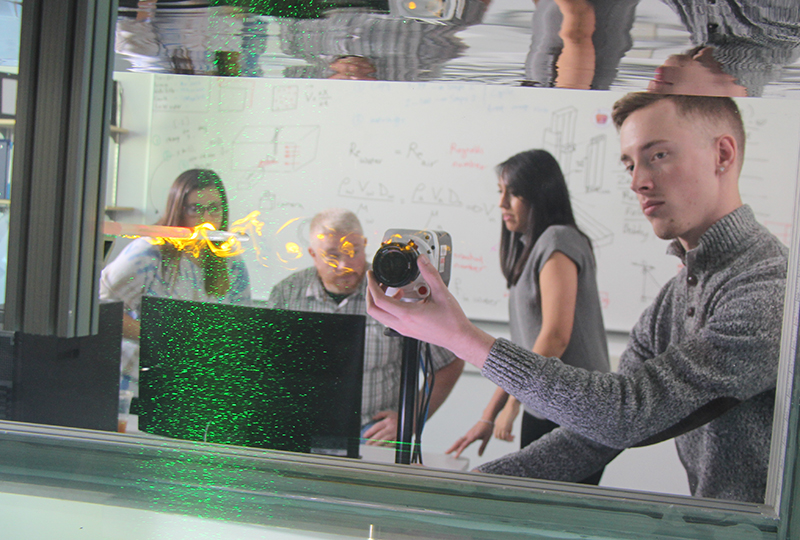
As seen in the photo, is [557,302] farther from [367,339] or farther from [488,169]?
[488,169]

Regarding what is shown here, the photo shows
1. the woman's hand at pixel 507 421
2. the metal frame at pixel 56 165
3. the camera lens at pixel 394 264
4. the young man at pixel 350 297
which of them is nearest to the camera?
the metal frame at pixel 56 165

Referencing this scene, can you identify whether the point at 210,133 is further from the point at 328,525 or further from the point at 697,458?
the point at 697,458

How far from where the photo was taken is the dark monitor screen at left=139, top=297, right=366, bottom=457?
0.56m

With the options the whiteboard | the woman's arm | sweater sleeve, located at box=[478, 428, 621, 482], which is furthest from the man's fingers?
the whiteboard

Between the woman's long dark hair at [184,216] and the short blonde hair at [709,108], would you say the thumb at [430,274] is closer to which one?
the woman's long dark hair at [184,216]

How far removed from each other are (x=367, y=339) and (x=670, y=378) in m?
0.35

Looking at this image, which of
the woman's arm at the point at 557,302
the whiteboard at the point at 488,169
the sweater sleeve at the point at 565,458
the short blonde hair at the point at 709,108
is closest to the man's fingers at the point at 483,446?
the woman's arm at the point at 557,302

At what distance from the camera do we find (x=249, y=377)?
57 centimetres

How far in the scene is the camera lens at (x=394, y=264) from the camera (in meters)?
0.55

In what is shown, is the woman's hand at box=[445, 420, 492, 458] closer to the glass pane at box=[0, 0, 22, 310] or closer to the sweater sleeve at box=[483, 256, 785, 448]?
the sweater sleeve at box=[483, 256, 785, 448]

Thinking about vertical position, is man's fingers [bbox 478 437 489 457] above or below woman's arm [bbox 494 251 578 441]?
below

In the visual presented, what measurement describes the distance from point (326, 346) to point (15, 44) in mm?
404

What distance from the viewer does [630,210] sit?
5.36 ft

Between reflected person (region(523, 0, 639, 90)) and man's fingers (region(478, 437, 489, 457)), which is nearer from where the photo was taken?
reflected person (region(523, 0, 639, 90))
